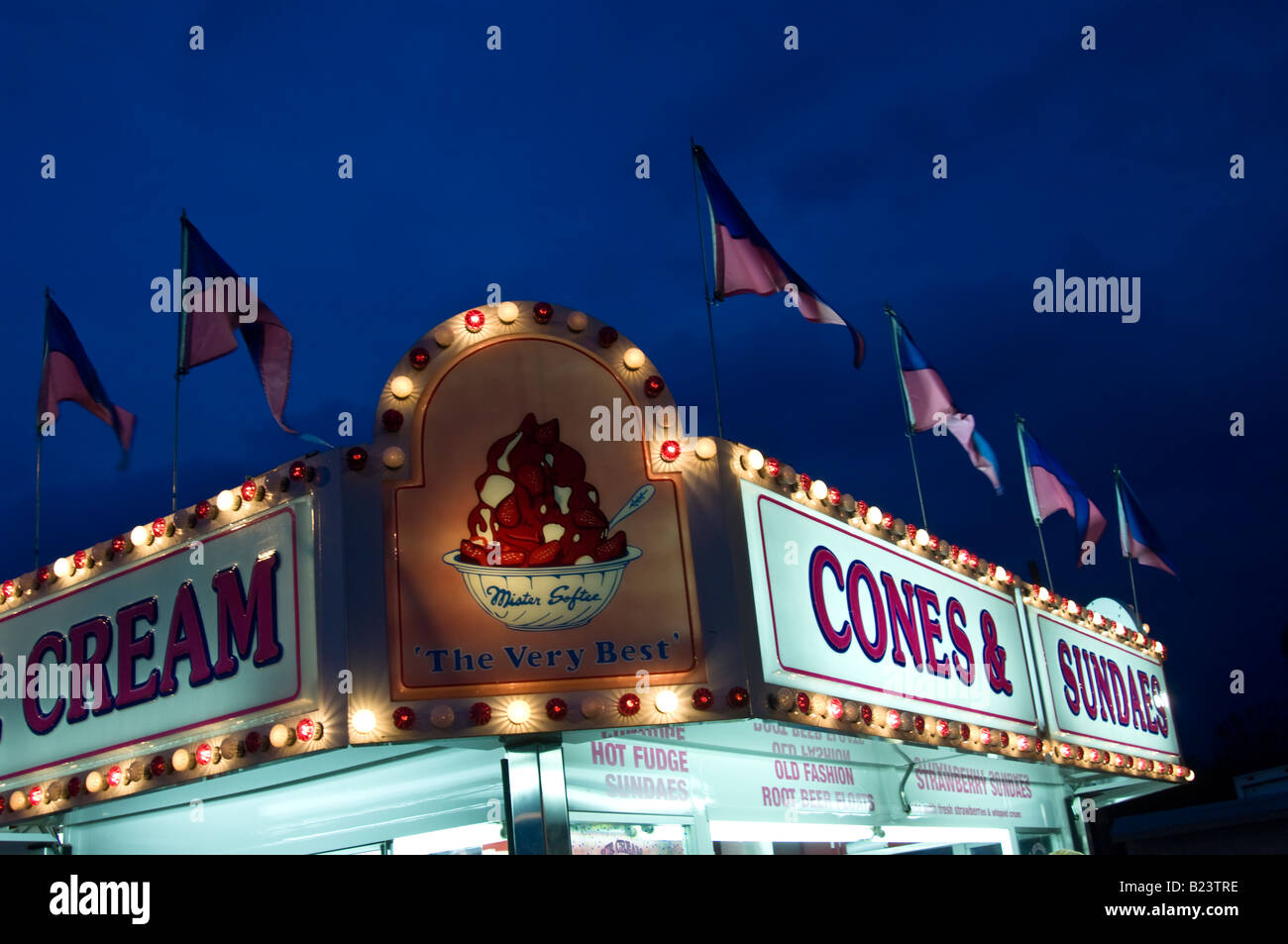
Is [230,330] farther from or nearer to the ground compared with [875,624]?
farther from the ground

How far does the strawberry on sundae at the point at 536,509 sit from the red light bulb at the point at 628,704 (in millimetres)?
1036

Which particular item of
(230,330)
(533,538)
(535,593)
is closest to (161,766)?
(535,593)

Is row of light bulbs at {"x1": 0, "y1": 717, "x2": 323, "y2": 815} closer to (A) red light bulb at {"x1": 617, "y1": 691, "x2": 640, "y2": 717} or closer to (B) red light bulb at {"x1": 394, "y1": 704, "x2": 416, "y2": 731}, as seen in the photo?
(B) red light bulb at {"x1": 394, "y1": 704, "x2": 416, "y2": 731}

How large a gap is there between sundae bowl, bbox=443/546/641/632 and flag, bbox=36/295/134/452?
537 centimetres

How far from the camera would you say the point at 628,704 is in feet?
28.0

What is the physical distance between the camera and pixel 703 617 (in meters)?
8.98

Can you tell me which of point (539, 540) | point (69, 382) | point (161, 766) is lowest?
point (161, 766)

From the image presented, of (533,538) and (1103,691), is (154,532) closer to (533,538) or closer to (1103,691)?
(533,538)

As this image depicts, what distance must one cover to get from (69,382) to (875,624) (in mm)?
8462

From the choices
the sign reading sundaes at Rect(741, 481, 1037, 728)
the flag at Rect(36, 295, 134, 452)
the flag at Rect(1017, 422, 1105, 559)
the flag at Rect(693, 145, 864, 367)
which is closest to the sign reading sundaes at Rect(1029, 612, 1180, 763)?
the sign reading sundaes at Rect(741, 481, 1037, 728)

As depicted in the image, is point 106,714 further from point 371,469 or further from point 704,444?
point 704,444
